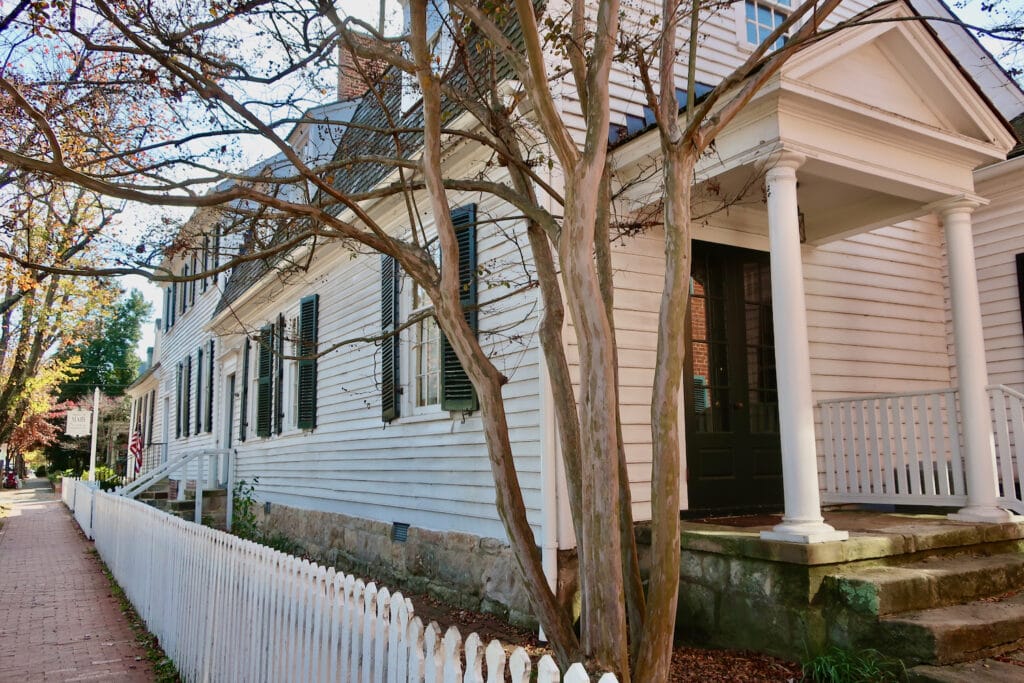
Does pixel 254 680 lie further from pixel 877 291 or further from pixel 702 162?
pixel 877 291

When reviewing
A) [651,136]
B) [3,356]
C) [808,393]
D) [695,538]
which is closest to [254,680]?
[695,538]

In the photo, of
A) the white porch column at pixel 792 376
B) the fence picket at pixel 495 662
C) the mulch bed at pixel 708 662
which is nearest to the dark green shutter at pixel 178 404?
the mulch bed at pixel 708 662

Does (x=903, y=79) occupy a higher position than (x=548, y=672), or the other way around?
(x=903, y=79)

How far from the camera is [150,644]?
641 cm

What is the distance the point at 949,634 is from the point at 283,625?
11.4ft

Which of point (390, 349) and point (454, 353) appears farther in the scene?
point (390, 349)

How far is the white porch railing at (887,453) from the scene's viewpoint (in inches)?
234

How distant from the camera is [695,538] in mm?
5332

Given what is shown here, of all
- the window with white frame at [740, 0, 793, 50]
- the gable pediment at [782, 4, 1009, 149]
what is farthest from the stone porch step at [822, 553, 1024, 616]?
the window with white frame at [740, 0, 793, 50]

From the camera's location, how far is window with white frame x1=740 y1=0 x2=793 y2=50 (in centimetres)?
826

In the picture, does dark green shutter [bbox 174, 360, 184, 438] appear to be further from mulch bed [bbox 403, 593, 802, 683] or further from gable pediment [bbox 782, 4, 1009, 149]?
gable pediment [bbox 782, 4, 1009, 149]

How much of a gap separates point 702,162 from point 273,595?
427cm

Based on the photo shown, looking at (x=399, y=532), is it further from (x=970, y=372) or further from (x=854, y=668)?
(x=970, y=372)

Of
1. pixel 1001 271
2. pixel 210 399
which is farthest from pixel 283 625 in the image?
pixel 210 399
